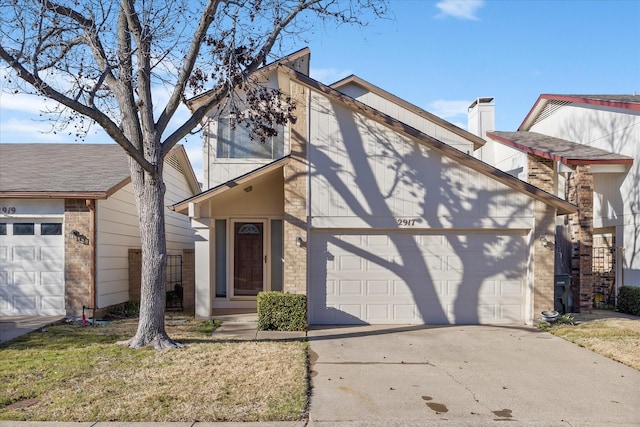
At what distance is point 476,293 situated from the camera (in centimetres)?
1158

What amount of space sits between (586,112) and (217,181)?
38.5ft

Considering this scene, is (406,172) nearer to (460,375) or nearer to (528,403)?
(460,375)

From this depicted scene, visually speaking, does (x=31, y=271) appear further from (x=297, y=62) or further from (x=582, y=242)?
(x=582, y=242)

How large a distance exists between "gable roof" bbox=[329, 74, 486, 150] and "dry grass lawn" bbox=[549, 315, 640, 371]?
652 cm

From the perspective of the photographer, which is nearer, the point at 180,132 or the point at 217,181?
the point at 180,132

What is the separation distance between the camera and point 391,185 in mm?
11461

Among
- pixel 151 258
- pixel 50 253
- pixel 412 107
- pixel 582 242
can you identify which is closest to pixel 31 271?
pixel 50 253

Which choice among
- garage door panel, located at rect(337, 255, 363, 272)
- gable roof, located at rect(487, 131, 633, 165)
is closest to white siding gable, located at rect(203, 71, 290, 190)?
garage door panel, located at rect(337, 255, 363, 272)

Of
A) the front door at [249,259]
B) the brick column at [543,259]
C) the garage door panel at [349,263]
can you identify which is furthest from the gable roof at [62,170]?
the brick column at [543,259]

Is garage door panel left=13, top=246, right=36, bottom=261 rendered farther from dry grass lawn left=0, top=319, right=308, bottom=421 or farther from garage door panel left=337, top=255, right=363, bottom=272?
garage door panel left=337, top=255, right=363, bottom=272

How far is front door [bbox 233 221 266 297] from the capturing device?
44.9 ft

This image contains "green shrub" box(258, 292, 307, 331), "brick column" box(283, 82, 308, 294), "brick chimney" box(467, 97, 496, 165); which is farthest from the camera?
"brick chimney" box(467, 97, 496, 165)

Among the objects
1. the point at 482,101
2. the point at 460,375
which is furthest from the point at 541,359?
the point at 482,101

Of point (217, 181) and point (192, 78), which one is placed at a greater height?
point (192, 78)
